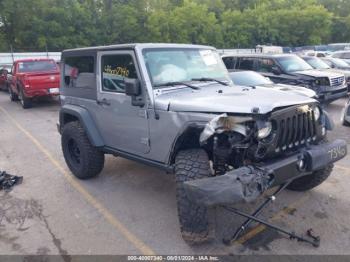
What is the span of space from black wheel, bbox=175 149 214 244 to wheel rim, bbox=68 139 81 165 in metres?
2.46

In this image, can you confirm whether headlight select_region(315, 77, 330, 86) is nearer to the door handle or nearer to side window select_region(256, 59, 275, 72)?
side window select_region(256, 59, 275, 72)

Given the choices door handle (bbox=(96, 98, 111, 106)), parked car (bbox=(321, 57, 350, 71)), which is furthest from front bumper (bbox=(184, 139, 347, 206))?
parked car (bbox=(321, 57, 350, 71))

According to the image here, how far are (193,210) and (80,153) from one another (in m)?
2.39

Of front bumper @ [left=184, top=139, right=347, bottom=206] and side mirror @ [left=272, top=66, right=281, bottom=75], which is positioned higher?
front bumper @ [left=184, top=139, right=347, bottom=206]

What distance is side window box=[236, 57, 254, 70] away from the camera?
11095mm

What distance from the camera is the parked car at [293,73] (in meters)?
10.0

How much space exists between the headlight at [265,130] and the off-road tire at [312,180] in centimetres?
151

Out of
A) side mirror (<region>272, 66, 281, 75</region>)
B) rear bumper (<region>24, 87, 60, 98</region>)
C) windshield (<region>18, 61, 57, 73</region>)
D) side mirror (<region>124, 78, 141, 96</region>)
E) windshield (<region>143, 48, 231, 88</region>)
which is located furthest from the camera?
windshield (<region>18, 61, 57, 73</region>)

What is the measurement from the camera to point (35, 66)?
1333cm

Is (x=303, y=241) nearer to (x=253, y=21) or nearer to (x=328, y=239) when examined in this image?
(x=328, y=239)

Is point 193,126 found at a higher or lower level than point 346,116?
higher

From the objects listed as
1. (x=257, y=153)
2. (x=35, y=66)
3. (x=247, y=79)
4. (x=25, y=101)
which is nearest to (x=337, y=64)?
(x=247, y=79)

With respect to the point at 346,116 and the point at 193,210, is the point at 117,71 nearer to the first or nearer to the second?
the point at 193,210

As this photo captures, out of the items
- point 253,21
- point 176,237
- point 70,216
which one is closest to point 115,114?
point 70,216
